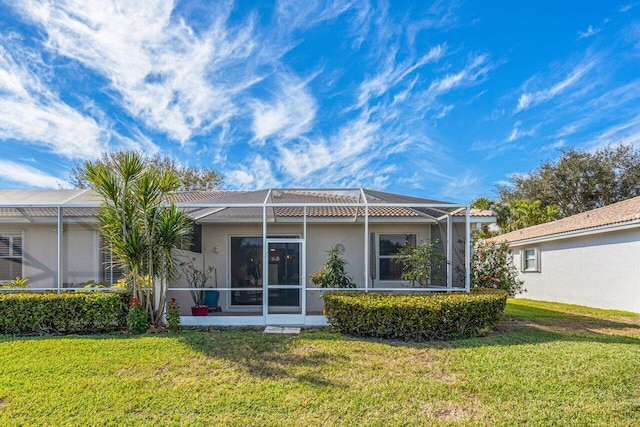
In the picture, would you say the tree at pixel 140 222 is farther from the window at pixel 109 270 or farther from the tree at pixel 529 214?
the tree at pixel 529 214

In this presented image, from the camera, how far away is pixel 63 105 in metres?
15.4

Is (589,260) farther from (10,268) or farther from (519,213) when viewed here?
(10,268)

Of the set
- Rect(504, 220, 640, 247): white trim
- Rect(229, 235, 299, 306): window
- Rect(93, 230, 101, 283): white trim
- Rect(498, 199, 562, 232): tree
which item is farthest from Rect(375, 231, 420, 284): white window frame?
Rect(498, 199, 562, 232): tree

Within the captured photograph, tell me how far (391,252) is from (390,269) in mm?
563

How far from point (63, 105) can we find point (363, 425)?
16.8 meters

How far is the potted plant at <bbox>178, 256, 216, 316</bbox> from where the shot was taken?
1017 centimetres

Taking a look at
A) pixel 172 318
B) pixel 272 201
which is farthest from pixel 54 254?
pixel 272 201

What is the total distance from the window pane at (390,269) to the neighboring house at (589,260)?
7.36 meters

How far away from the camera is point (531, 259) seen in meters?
18.6

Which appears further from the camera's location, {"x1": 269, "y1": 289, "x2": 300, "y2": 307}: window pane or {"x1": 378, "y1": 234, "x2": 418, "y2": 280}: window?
{"x1": 378, "y1": 234, "x2": 418, "y2": 280}: window

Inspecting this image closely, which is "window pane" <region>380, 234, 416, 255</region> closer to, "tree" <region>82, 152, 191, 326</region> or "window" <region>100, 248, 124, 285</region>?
"tree" <region>82, 152, 191, 326</region>

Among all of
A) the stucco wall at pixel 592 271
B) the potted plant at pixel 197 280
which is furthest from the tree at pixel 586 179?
the potted plant at pixel 197 280

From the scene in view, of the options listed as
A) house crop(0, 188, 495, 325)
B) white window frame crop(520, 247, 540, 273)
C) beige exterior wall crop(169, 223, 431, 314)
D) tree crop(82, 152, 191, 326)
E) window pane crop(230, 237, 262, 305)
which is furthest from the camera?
white window frame crop(520, 247, 540, 273)

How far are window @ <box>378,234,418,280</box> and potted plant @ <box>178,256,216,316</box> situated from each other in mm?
5422
